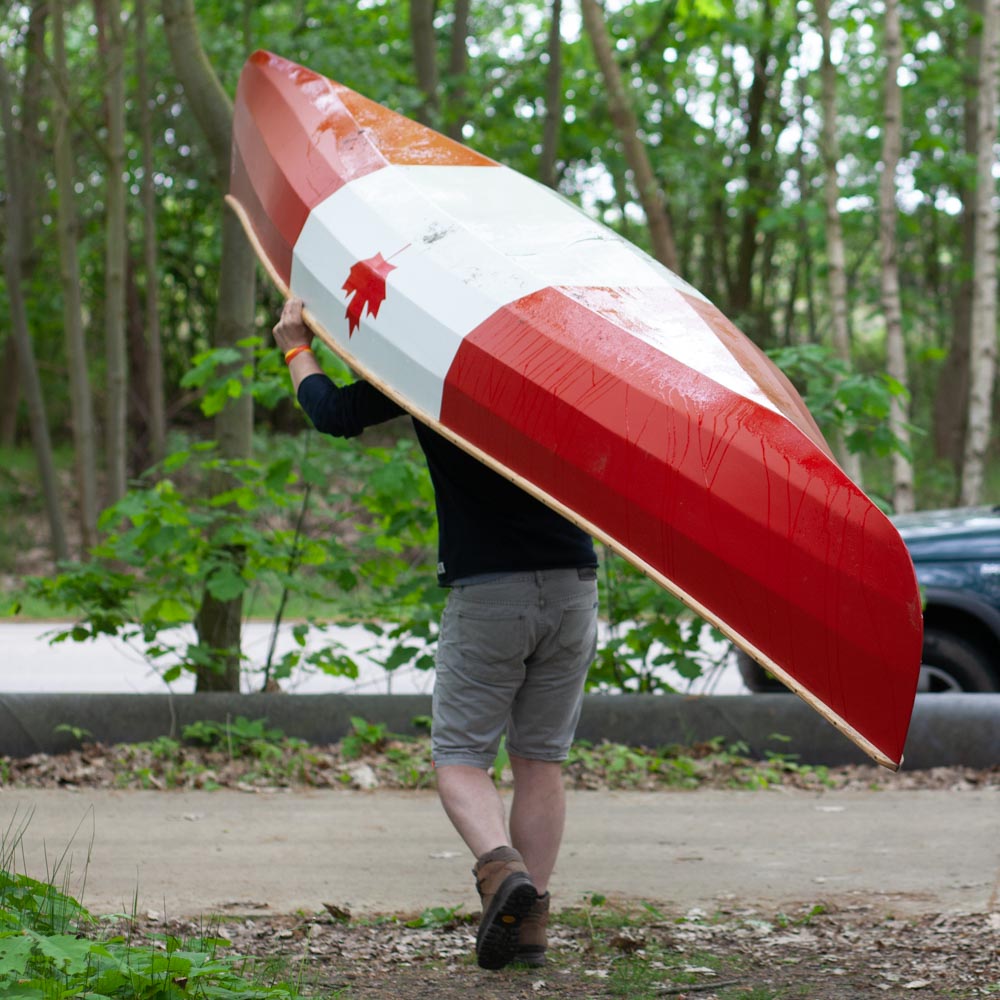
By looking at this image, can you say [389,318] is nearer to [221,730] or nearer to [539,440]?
[539,440]

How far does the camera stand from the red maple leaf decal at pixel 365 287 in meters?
4.12

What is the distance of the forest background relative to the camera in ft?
20.1

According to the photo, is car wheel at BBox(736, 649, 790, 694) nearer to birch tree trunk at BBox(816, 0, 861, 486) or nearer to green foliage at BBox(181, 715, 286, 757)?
green foliage at BBox(181, 715, 286, 757)

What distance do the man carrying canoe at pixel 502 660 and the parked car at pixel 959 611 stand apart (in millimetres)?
3149

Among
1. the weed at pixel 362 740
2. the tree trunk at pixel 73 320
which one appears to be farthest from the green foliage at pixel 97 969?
the tree trunk at pixel 73 320

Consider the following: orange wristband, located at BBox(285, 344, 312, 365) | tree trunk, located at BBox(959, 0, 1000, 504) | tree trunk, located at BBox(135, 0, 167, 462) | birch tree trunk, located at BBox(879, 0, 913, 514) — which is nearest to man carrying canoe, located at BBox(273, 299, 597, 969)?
orange wristband, located at BBox(285, 344, 312, 365)

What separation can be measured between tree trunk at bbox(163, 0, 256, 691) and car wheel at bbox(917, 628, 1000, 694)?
3289 millimetres

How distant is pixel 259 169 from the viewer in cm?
521

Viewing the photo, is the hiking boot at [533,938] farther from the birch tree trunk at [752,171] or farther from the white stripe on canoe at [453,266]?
the birch tree trunk at [752,171]

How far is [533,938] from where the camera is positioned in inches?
133

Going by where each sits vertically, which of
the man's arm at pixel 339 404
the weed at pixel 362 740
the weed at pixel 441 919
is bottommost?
the weed at pixel 362 740

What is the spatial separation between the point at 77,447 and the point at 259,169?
8.16 meters

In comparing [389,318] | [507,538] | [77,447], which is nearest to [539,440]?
[507,538]

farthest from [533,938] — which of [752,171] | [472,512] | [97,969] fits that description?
[752,171]
